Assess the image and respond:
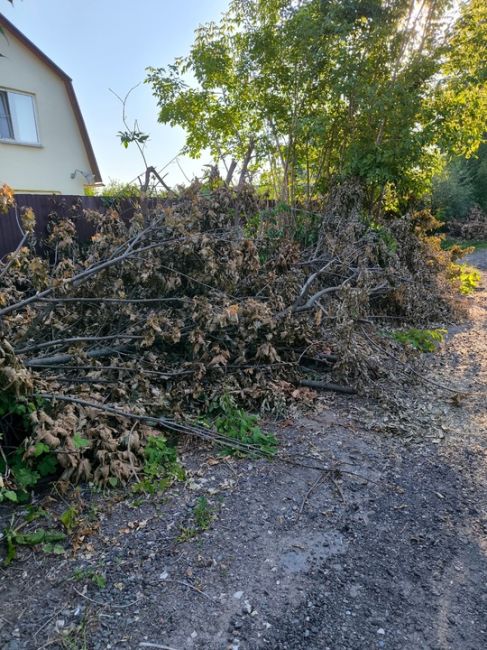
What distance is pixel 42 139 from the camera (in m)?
11.3

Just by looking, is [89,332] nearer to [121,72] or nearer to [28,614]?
[28,614]

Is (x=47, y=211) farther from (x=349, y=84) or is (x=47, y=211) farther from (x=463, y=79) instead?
(x=463, y=79)

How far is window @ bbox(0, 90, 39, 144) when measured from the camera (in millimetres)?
10516

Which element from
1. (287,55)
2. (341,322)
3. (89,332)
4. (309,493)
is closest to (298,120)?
(287,55)

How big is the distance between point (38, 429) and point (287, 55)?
624 cm

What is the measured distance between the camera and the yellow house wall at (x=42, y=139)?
10.4 meters

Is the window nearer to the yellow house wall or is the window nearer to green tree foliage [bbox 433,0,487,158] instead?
the yellow house wall

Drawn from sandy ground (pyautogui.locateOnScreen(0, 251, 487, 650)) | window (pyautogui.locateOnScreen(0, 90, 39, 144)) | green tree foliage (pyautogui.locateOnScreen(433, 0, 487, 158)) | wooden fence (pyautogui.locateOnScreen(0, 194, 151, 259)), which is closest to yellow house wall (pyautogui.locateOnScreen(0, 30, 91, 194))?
window (pyautogui.locateOnScreen(0, 90, 39, 144))

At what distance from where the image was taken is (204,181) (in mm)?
5008

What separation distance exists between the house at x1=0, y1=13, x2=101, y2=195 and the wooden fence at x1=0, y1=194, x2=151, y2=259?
576 cm

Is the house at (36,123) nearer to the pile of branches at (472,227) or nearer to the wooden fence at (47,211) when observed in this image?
the wooden fence at (47,211)

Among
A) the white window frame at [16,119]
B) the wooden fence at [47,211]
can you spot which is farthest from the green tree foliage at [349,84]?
the white window frame at [16,119]

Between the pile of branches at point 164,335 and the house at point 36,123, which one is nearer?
the pile of branches at point 164,335

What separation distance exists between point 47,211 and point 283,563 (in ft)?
15.0
